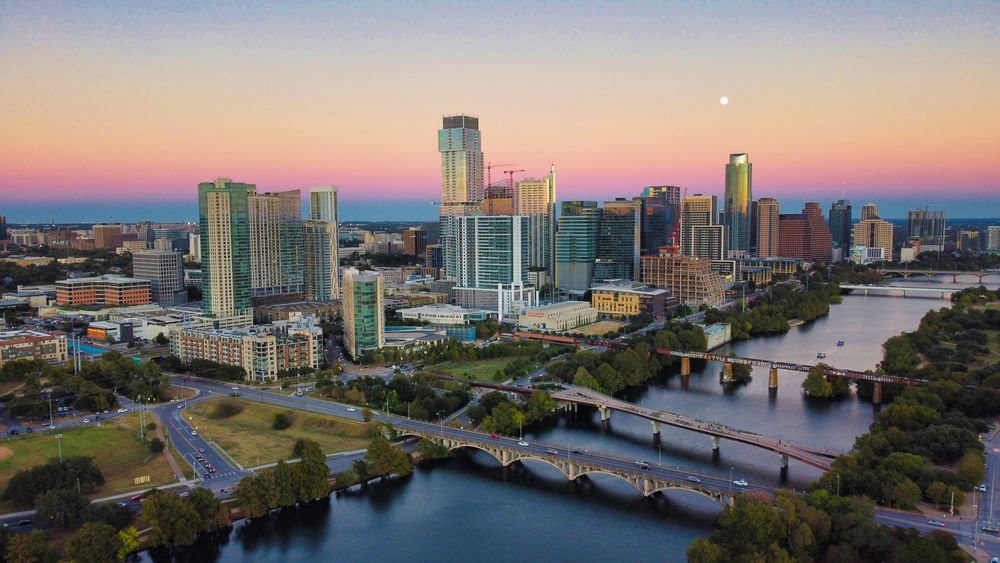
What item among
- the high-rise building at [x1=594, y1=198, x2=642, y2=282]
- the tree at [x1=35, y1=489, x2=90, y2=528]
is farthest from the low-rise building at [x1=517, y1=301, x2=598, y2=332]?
the tree at [x1=35, y1=489, x2=90, y2=528]

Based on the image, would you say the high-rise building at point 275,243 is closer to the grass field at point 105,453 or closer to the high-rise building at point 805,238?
the grass field at point 105,453

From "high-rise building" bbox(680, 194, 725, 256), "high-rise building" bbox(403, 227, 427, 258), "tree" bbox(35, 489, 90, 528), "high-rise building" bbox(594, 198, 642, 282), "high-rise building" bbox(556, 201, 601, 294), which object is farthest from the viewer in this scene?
"high-rise building" bbox(403, 227, 427, 258)

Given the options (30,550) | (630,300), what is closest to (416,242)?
(630,300)

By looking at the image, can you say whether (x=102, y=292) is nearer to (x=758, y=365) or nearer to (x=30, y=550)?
(x=30, y=550)

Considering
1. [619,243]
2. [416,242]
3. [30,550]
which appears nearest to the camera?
[30,550]

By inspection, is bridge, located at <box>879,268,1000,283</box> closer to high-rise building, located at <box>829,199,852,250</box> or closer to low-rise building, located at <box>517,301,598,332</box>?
high-rise building, located at <box>829,199,852,250</box>

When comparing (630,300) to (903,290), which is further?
(903,290)
